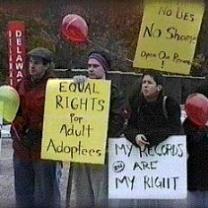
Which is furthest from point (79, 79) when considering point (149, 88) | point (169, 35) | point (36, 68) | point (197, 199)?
point (197, 199)

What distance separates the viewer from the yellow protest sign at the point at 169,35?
3469 millimetres

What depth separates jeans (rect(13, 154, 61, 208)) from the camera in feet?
11.8

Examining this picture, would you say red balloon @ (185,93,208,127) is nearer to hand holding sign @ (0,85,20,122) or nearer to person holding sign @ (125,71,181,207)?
person holding sign @ (125,71,181,207)

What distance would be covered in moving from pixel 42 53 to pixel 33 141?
339 millimetres

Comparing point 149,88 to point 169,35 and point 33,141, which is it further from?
point 33,141

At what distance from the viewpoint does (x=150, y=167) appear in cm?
358

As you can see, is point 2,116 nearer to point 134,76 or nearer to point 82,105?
point 82,105

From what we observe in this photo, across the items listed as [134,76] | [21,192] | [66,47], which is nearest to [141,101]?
[134,76]

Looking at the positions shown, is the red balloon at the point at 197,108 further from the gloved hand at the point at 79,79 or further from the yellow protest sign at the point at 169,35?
the gloved hand at the point at 79,79

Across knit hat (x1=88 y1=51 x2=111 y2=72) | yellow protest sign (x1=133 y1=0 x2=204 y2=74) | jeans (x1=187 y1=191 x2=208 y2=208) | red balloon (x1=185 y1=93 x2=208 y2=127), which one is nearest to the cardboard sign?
knit hat (x1=88 y1=51 x2=111 y2=72)

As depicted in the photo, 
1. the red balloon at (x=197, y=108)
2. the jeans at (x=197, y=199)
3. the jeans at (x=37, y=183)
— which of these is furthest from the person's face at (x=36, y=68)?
Answer: the jeans at (x=197, y=199)

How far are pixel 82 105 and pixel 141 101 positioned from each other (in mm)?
224

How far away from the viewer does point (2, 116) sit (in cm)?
358

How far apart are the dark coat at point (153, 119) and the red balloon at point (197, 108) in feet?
0.14
